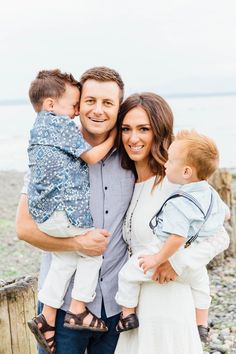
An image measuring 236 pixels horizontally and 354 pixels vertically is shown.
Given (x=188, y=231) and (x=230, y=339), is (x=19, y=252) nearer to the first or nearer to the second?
(x=230, y=339)

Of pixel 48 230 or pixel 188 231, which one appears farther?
pixel 48 230

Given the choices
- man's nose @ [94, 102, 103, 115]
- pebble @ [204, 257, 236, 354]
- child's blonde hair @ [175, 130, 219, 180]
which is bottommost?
pebble @ [204, 257, 236, 354]

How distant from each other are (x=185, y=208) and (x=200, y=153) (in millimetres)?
288

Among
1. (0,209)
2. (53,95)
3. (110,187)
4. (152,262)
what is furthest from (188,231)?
(0,209)

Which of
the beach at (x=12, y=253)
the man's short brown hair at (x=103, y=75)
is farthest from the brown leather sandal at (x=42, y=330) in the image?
the beach at (x=12, y=253)

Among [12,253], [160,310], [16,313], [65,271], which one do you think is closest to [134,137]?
[65,271]

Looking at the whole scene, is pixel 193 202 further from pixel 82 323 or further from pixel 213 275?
pixel 213 275

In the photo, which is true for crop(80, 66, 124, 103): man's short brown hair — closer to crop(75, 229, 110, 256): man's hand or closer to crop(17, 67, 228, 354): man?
crop(17, 67, 228, 354): man

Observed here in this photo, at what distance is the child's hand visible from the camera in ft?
10.1

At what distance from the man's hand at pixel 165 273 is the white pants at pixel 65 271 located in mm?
367

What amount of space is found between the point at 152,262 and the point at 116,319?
544mm

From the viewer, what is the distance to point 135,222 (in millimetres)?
3299

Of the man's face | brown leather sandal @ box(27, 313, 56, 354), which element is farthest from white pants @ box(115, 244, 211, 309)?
the man's face

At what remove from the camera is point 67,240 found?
3.29 m
